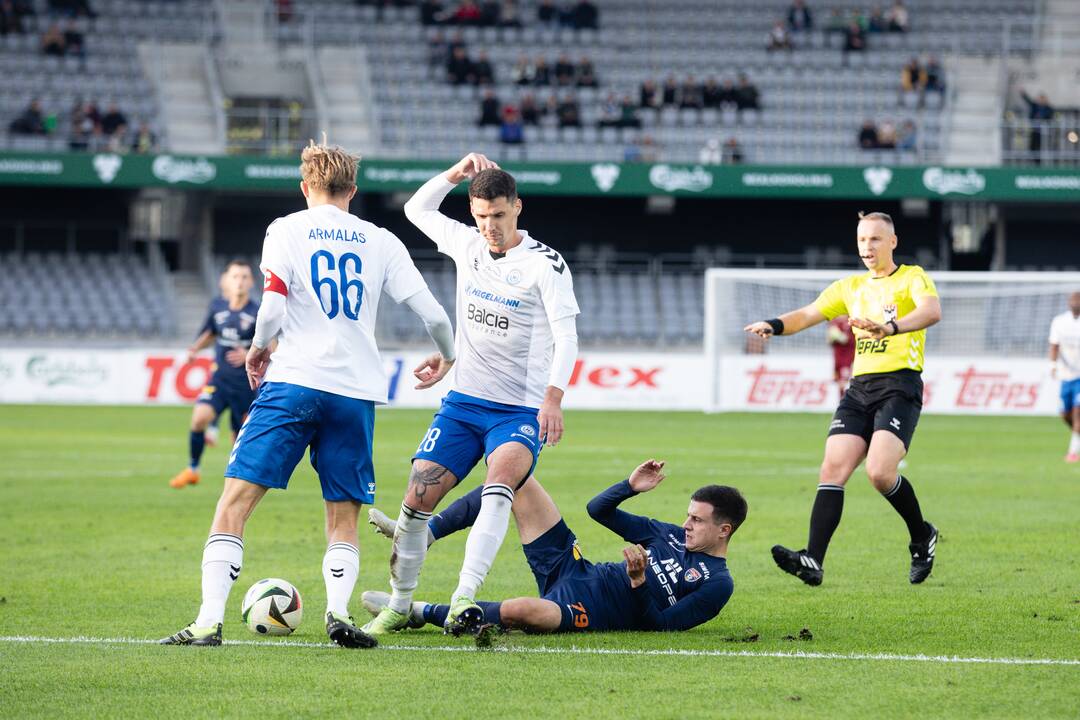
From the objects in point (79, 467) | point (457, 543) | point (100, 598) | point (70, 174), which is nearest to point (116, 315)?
point (70, 174)

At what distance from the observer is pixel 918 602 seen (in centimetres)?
815

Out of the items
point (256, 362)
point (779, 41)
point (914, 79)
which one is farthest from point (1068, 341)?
point (779, 41)

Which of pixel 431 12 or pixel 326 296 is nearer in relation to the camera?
pixel 326 296

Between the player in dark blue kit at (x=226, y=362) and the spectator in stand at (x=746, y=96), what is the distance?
83.7 ft

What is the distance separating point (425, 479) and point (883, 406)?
127 inches

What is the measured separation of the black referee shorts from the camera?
8773 millimetres

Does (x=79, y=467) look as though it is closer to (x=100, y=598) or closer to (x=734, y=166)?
(x=100, y=598)

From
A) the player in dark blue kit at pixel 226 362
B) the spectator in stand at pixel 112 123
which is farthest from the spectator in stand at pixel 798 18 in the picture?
the player in dark blue kit at pixel 226 362

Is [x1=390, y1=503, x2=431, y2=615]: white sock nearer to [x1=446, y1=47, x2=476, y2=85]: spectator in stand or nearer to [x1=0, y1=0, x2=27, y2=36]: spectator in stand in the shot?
[x1=446, y1=47, x2=476, y2=85]: spectator in stand

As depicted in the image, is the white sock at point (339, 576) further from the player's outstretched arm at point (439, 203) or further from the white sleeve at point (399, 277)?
the player's outstretched arm at point (439, 203)

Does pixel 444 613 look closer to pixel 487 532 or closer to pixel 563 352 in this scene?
pixel 487 532

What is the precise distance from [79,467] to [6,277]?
22031 mm

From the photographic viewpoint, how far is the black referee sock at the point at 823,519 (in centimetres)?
849

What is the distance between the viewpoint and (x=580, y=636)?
695cm
